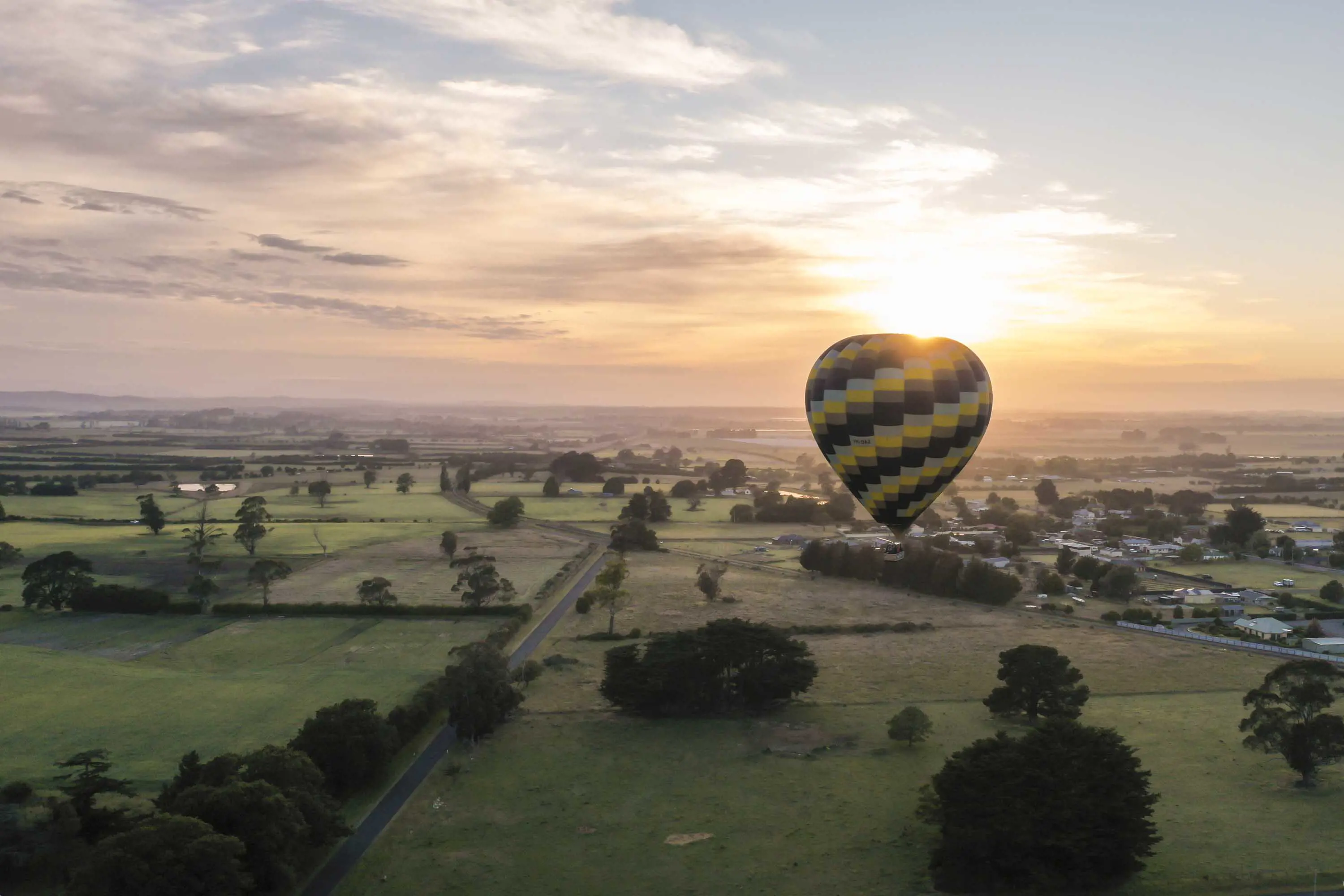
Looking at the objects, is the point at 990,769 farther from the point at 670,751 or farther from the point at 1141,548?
the point at 1141,548

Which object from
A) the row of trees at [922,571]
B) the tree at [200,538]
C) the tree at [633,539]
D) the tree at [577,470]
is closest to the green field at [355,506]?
the tree at [200,538]

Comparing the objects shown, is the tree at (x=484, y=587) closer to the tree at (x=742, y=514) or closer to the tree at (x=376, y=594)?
the tree at (x=376, y=594)

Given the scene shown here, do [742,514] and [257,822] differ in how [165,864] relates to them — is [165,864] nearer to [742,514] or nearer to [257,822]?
[257,822]

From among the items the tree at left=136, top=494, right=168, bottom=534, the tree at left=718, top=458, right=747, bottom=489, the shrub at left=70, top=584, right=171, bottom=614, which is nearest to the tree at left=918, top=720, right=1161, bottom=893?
the shrub at left=70, top=584, right=171, bottom=614

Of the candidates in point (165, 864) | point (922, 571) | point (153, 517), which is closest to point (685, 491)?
point (922, 571)

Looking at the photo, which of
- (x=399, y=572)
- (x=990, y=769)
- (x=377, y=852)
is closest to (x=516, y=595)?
(x=399, y=572)

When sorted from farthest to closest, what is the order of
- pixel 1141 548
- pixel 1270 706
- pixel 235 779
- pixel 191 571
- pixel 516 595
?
pixel 1141 548
pixel 191 571
pixel 516 595
pixel 1270 706
pixel 235 779

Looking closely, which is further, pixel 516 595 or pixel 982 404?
pixel 516 595
